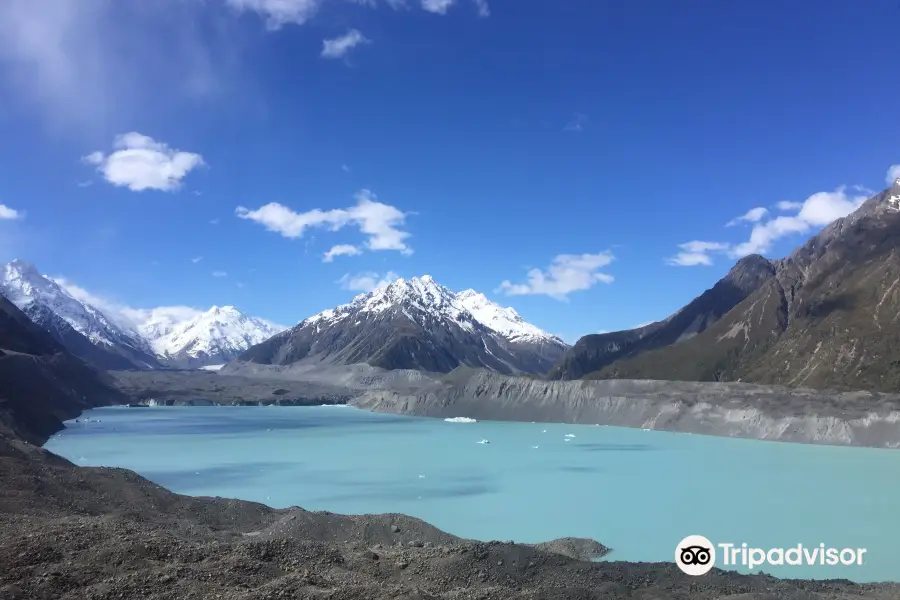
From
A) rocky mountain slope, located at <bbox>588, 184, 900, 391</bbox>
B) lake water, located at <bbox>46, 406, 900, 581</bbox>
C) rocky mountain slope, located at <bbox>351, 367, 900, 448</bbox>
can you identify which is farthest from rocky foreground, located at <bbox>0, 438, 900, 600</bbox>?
rocky mountain slope, located at <bbox>588, 184, 900, 391</bbox>

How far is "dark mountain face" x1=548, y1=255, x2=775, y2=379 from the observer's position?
160 m

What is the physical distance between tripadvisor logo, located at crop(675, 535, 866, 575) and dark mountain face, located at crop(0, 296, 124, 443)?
34296mm

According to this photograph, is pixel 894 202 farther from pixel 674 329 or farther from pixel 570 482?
pixel 570 482

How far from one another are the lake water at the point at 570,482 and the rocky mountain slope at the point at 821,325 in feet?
111

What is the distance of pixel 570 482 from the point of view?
35062 millimetres

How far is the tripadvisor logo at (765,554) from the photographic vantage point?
17.9 meters

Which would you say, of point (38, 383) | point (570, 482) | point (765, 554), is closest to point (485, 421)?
point (38, 383)

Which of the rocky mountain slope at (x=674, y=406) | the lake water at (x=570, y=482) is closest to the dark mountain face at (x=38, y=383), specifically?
the lake water at (x=570, y=482)

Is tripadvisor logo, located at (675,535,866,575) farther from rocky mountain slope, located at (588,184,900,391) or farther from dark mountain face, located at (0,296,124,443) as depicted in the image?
rocky mountain slope, located at (588,184,900,391)

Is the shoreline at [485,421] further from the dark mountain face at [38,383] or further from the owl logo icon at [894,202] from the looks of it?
the owl logo icon at [894,202]

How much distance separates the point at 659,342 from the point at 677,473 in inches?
5061

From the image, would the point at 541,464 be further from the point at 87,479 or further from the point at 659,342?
the point at 659,342

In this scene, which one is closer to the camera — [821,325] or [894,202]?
[821,325]

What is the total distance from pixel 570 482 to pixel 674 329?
455 feet
